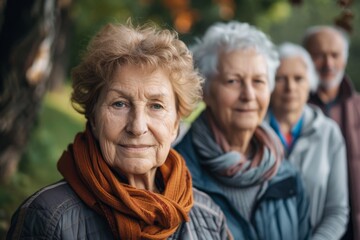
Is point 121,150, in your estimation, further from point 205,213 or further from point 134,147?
point 205,213

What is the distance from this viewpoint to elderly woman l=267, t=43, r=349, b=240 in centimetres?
376

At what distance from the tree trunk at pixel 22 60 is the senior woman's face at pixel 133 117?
92.8 inches

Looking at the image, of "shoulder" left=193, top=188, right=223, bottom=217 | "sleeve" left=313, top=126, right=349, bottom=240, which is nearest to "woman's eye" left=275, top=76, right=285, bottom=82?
"sleeve" left=313, top=126, right=349, bottom=240

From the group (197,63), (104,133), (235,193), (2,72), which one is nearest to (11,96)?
(2,72)

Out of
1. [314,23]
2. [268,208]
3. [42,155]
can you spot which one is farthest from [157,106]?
[314,23]

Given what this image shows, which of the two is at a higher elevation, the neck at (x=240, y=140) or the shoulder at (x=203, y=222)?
the neck at (x=240, y=140)

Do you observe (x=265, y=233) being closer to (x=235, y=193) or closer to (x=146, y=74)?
(x=235, y=193)

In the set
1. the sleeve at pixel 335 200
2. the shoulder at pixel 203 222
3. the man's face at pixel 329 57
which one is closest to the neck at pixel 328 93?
the man's face at pixel 329 57

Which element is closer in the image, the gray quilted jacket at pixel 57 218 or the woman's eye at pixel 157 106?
the gray quilted jacket at pixel 57 218

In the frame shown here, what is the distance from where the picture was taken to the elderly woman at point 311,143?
3760 millimetres

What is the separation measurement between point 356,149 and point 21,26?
261 cm

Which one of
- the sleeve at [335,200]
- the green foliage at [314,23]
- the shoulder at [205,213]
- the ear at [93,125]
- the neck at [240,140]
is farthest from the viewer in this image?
the green foliage at [314,23]

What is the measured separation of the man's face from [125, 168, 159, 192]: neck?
8.11 feet

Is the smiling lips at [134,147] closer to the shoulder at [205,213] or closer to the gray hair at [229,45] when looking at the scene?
the shoulder at [205,213]
